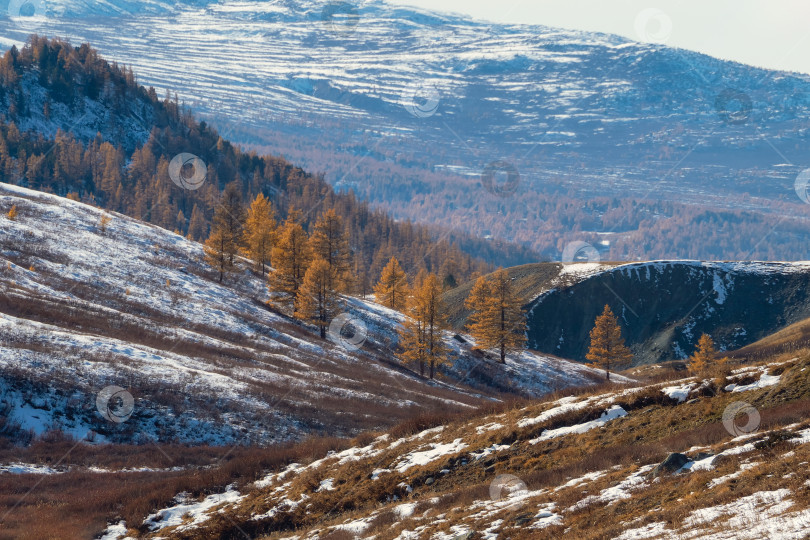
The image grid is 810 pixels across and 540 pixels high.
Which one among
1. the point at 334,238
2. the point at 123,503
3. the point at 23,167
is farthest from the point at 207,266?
the point at 23,167

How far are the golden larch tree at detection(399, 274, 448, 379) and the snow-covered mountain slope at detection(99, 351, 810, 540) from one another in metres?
35.6

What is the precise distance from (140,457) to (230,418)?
19.6ft

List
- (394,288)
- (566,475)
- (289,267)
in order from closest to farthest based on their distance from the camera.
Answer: (566,475)
(289,267)
(394,288)

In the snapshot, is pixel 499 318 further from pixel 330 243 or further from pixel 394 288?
pixel 394 288

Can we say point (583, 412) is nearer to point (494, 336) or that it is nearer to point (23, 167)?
point (494, 336)

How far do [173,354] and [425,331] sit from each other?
27.6 metres

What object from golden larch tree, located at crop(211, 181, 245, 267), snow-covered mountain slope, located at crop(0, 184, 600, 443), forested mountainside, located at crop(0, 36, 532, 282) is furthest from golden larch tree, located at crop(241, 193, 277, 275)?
forested mountainside, located at crop(0, 36, 532, 282)

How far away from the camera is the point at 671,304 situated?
103m

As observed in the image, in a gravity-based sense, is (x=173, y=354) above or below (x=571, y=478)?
below

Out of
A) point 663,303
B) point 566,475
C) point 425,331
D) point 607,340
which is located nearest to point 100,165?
point 425,331

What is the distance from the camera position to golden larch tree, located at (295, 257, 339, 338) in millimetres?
59562

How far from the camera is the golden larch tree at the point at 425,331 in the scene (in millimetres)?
59281

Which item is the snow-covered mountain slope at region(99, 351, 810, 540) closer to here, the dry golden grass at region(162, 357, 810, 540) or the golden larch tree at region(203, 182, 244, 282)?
the dry golden grass at region(162, 357, 810, 540)

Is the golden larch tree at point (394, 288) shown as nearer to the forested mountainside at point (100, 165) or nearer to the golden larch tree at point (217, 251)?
the golden larch tree at point (217, 251)
